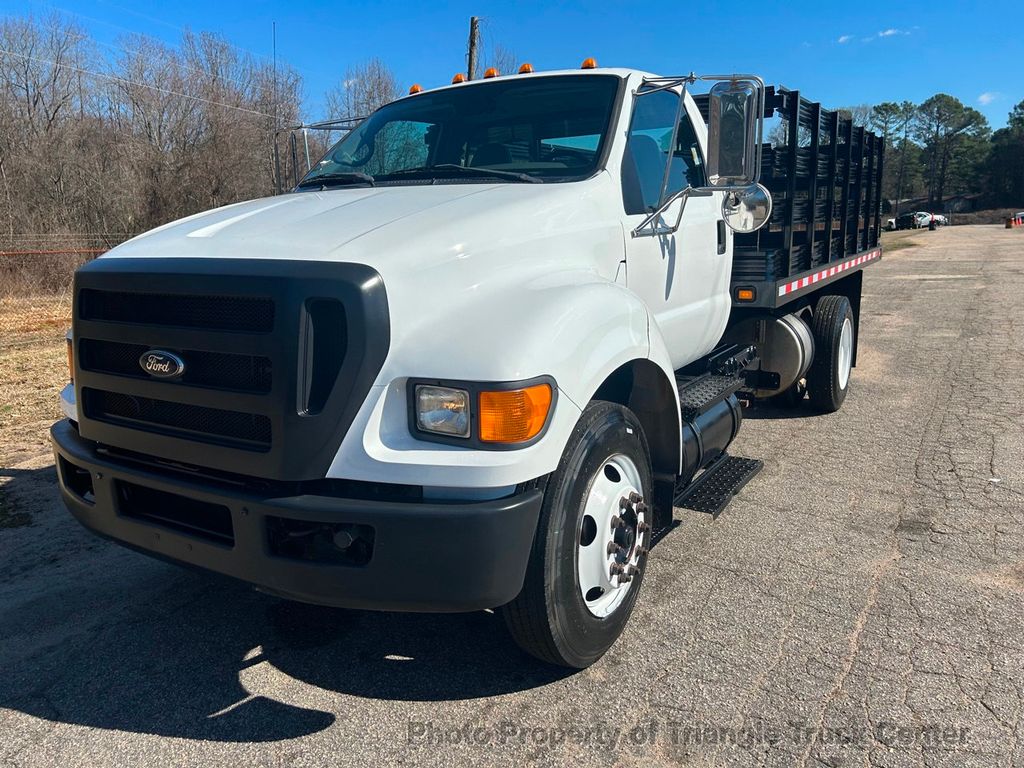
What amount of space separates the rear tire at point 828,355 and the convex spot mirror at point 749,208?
3207mm

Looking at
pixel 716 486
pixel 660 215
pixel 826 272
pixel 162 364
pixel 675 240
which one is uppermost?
pixel 660 215

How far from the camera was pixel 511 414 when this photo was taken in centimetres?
232

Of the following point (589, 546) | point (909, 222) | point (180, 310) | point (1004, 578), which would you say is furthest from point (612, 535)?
point (909, 222)

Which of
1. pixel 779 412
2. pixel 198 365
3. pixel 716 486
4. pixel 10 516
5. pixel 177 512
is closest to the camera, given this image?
pixel 198 365

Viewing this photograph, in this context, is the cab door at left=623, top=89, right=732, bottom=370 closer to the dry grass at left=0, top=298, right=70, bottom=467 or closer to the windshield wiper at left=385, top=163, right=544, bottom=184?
the windshield wiper at left=385, top=163, right=544, bottom=184

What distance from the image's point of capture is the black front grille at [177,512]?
2551 millimetres

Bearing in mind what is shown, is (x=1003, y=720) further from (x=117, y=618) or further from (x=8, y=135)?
(x=8, y=135)

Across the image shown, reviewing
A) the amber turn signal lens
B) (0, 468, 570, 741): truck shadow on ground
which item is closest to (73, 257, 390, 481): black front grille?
the amber turn signal lens

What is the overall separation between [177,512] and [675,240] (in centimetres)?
266

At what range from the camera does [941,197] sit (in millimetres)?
110938

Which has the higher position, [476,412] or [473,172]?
[473,172]

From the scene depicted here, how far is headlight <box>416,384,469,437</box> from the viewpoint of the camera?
231 centimetres

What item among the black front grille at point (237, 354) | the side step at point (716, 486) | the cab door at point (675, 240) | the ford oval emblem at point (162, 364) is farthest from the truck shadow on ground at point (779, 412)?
the ford oval emblem at point (162, 364)

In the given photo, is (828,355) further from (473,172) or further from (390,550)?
(390,550)
